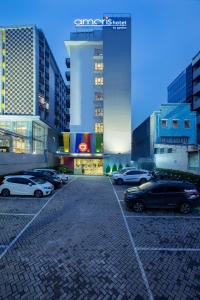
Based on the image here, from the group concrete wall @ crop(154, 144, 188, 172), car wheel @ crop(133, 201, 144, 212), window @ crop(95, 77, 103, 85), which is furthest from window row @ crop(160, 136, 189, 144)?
car wheel @ crop(133, 201, 144, 212)

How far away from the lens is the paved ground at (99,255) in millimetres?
5469

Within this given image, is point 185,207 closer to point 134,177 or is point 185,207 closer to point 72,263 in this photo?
point 72,263

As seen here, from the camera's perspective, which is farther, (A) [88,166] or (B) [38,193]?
(A) [88,166]

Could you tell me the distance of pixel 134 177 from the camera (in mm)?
24766

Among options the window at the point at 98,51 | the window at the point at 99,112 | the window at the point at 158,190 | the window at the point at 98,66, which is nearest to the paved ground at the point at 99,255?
the window at the point at 158,190

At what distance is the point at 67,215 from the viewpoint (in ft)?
38.7

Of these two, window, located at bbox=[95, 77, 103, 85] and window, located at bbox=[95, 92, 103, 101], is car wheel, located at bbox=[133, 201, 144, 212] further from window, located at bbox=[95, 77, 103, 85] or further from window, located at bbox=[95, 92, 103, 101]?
window, located at bbox=[95, 77, 103, 85]

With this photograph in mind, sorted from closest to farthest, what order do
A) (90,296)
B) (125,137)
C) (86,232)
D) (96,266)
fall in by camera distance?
(90,296)
(96,266)
(86,232)
(125,137)

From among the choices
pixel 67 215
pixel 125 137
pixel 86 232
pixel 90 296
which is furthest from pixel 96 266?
pixel 125 137

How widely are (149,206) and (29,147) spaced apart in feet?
86.4

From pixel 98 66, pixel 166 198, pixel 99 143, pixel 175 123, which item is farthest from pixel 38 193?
pixel 98 66

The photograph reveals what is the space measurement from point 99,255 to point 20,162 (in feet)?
76.0

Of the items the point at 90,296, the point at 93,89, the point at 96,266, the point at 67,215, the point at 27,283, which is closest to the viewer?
the point at 90,296

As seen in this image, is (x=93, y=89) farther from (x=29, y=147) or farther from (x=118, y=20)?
(x=29, y=147)
